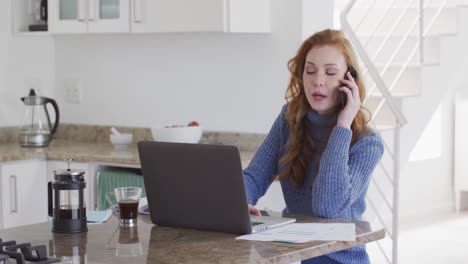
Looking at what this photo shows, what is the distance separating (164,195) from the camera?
253 cm

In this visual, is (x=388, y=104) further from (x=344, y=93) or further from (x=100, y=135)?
(x=100, y=135)

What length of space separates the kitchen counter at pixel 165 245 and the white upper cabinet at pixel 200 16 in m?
1.71

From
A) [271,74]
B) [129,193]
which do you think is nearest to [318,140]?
[129,193]

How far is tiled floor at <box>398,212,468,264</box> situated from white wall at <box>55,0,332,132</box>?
188 centimetres

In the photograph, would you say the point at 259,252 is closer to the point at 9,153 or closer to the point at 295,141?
the point at 295,141

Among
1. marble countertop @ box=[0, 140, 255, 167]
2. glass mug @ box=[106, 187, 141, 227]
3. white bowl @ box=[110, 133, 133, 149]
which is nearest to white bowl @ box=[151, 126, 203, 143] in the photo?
marble countertop @ box=[0, 140, 255, 167]

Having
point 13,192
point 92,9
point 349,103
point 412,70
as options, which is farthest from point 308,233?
point 412,70

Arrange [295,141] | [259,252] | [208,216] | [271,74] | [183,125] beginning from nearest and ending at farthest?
[259,252], [208,216], [295,141], [271,74], [183,125]

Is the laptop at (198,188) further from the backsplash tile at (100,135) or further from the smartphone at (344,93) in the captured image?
the backsplash tile at (100,135)

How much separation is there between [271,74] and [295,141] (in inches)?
58.6

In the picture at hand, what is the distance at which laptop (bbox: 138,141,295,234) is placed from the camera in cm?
239

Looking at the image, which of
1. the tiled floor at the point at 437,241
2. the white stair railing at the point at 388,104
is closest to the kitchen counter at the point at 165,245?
the white stair railing at the point at 388,104

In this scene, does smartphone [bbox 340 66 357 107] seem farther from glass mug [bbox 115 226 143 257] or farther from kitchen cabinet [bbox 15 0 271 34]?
kitchen cabinet [bbox 15 0 271 34]

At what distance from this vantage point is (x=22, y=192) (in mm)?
4453
